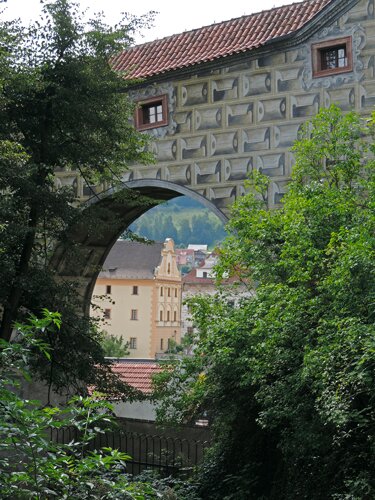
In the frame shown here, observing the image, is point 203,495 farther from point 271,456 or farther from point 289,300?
point 289,300

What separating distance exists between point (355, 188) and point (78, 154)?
137 inches

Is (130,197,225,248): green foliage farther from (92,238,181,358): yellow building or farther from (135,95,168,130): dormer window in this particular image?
(135,95,168,130): dormer window

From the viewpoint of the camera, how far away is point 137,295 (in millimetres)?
62812

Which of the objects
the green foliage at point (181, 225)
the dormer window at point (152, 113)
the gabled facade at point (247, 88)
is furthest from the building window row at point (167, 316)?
the green foliage at point (181, 225)

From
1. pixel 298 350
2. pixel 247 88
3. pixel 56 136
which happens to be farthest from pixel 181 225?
pixel 298 350

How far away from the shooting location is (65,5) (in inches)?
465

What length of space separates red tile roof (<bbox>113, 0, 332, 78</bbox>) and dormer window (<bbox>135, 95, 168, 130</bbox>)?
46cm

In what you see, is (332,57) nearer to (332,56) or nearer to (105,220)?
(332,56)

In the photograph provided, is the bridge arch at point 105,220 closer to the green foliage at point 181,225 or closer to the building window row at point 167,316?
the building window row at point 167,316

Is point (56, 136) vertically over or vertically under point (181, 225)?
under

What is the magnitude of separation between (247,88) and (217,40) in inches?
47.2

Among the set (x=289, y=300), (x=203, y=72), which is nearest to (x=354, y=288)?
(x=289, y=300)

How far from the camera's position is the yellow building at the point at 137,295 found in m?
61.8

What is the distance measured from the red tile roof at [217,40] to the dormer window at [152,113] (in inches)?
18.2
